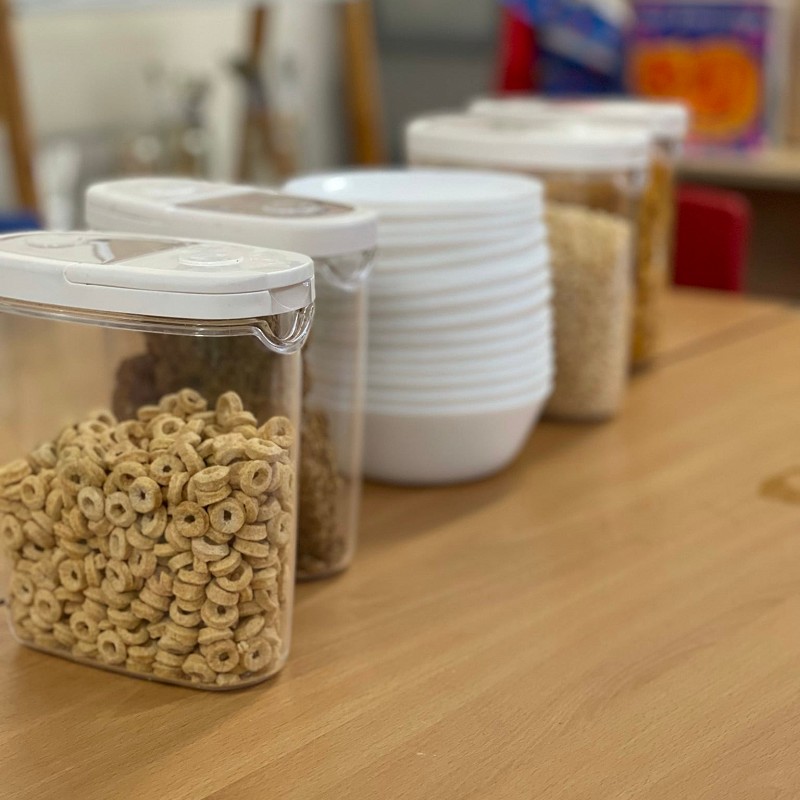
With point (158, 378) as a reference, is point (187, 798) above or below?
below

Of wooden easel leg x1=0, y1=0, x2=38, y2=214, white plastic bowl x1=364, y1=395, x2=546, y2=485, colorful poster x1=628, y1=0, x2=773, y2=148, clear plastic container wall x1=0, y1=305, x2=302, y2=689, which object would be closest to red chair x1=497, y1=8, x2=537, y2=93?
colorful poster x1=628, y1=0, x2=773, y2=148

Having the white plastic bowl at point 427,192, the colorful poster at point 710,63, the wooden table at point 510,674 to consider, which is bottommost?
the wooden table at point 510,674

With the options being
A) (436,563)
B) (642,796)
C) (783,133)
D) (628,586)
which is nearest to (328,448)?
(436,563)

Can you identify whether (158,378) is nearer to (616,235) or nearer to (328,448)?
(328,448)

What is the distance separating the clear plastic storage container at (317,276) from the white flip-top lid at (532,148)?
0.27 meters

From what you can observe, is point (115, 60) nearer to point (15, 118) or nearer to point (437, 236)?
point (15, 118)

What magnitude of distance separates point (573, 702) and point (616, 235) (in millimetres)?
513

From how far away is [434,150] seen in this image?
1.01 meters

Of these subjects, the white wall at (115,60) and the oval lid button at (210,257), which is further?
the white wall at (115,60)

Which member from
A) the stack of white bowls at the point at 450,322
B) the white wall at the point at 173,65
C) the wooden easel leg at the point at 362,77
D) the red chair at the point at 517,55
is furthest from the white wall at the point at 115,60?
the stack of white bowls at the point at 450,322

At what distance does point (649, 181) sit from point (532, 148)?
19 centimetres

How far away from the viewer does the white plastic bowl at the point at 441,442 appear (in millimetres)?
849

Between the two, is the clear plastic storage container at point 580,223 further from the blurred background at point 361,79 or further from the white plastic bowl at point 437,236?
the blurred background at point 361,79

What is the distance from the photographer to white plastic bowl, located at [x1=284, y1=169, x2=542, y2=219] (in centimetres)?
80
